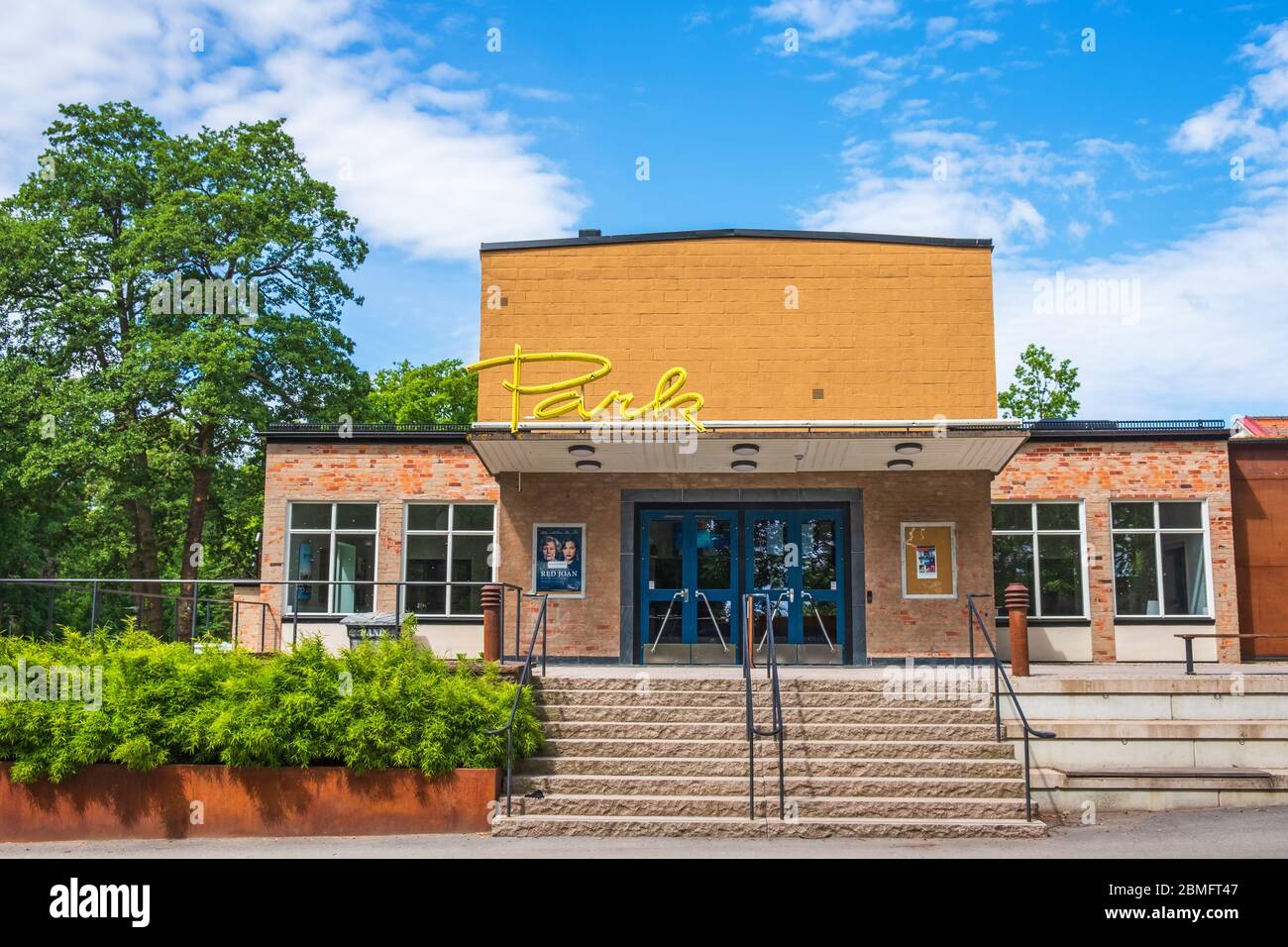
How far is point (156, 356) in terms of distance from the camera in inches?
1038

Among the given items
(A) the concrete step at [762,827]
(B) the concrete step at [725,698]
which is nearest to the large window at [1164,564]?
(B) the concrete step at [725,698]

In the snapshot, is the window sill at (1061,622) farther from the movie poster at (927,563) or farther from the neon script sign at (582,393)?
the neon script sign at (582,393)

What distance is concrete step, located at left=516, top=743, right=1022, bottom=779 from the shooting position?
10703mm

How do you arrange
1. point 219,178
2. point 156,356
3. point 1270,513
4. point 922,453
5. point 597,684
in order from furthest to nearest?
point 219,178
point 156,356
point 1270,513
point 922,453
point 597,684

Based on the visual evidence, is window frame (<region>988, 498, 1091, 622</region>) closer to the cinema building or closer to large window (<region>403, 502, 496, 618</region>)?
the cinema building

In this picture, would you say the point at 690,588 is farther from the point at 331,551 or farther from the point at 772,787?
the point at 331,551

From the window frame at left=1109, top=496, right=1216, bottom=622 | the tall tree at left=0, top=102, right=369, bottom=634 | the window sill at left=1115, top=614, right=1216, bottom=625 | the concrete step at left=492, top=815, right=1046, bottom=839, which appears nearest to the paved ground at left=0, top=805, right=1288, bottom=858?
the concrete step at left=492, top=815, right=1046, bottom=839

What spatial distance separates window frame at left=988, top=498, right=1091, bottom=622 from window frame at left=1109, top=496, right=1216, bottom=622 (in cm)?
43

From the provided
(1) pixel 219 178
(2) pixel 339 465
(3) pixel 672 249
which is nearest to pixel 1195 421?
(3) pixel 672 249

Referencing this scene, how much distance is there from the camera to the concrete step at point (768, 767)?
1070 centimetres

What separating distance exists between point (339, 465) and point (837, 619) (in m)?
8.92

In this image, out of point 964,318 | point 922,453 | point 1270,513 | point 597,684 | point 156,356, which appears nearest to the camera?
point 597,684

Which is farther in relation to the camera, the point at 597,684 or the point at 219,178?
A: the point at 219,178

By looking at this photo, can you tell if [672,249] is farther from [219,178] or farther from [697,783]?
[219,178]
